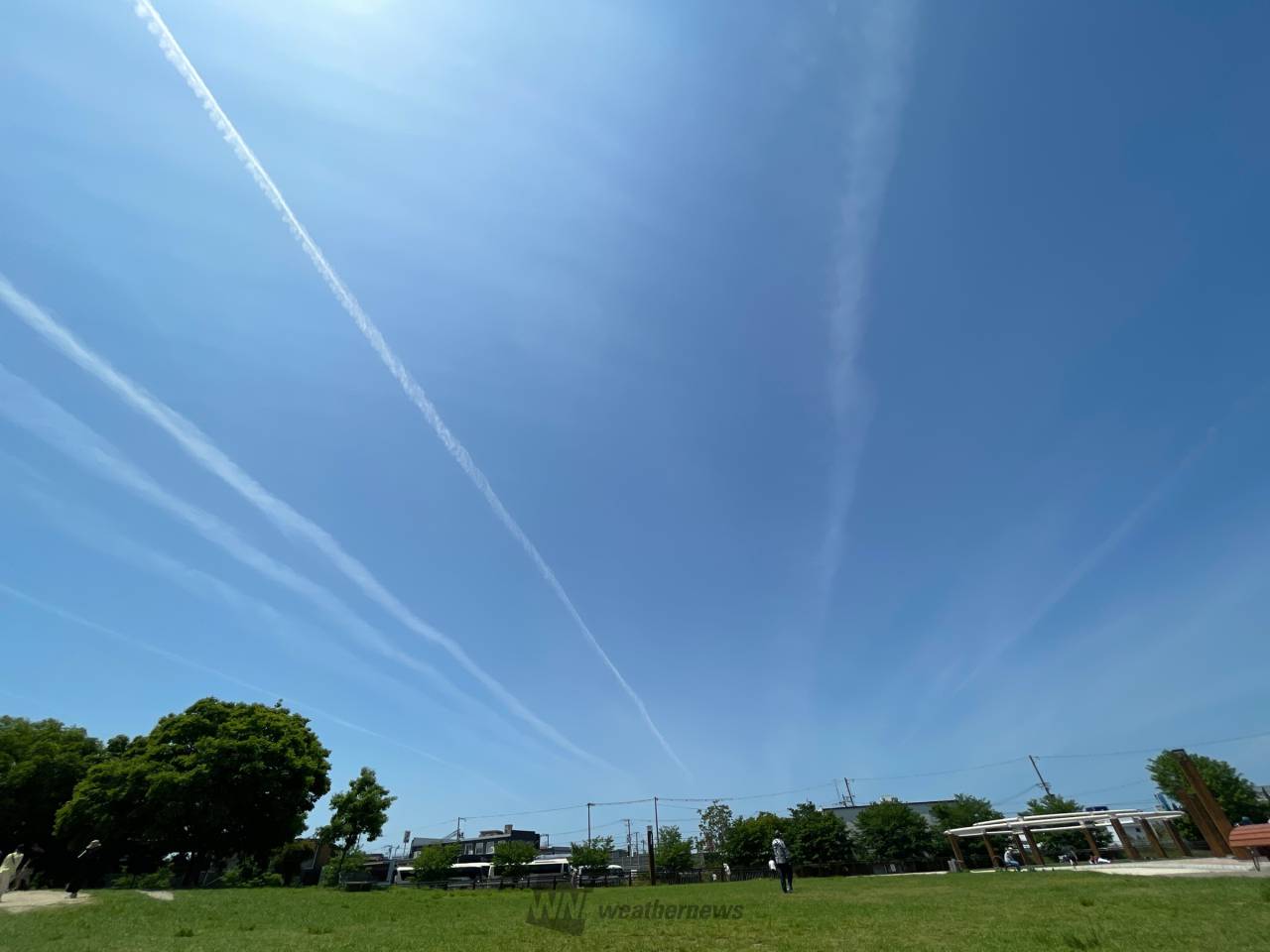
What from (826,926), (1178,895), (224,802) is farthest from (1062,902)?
(224,802)

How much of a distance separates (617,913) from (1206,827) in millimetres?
32163

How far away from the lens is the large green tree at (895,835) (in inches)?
2211

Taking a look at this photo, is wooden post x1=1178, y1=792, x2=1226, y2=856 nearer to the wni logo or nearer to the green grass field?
the green grass field

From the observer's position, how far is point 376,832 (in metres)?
32.5

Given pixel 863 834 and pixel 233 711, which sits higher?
pixel 233 711

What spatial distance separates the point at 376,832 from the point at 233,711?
12.2 m

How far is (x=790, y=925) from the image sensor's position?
28.1ft

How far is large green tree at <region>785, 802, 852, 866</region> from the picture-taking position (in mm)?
52000

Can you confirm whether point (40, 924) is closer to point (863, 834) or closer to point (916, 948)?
point (916, 948)

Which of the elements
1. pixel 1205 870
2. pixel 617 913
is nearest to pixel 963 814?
pixel 1205 870

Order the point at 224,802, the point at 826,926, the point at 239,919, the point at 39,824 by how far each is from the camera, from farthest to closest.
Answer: the point at 39,824
the point at 224,802
the point at 239,919
the point at 826,926

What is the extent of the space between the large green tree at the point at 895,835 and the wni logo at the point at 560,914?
56.8 metres

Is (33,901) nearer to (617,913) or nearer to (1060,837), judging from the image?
(617,913)

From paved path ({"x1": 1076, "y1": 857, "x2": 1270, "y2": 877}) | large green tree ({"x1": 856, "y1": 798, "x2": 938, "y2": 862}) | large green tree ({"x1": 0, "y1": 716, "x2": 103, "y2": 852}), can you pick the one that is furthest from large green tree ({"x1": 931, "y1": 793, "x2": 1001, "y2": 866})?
large green tree ({"x1": 0, "y1": 716, "x2": 103, "y2": 852})
